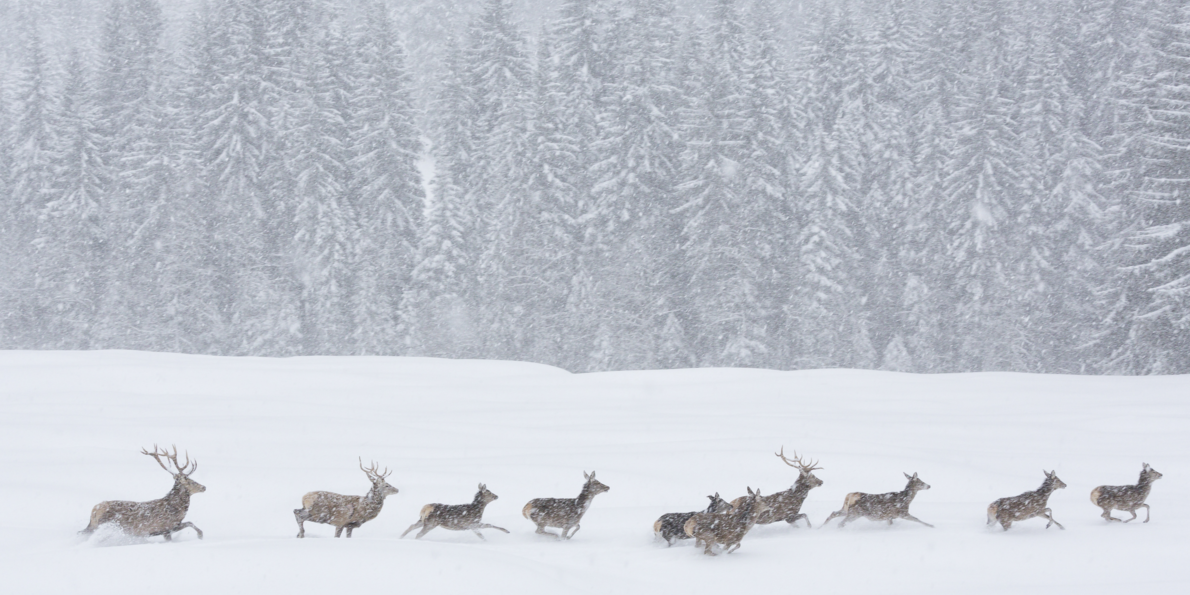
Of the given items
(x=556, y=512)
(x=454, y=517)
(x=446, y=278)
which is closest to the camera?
(x=454, y=517)

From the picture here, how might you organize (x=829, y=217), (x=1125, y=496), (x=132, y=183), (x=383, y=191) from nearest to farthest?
(x=1125, y=496) < (x=829, y=217) < (x=132, y=183) < (x=383, y=191)

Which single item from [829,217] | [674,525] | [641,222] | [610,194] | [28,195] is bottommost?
[674,525]

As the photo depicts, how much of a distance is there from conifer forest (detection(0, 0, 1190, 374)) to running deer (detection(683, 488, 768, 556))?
25.2 meters

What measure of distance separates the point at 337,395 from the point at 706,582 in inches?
416

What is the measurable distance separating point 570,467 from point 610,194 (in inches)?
1014

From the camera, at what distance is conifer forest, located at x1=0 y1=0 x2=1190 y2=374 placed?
33406mm

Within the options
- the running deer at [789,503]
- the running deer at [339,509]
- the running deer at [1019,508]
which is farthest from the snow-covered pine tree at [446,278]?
the running deer at [1019,508]

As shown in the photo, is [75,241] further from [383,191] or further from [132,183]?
[383,191]

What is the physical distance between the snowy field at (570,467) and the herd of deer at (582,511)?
0.16 metres

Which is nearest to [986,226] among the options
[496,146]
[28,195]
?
[496,146]

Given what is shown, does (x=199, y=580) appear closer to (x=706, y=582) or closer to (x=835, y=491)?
(x=706, y=582)

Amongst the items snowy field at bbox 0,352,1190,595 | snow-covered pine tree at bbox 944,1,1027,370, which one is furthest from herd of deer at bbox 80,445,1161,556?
snow-covered pine tree at bbox 944,1,1027,370

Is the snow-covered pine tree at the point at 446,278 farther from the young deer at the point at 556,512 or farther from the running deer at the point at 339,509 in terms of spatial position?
the young deer at the point at 556,512

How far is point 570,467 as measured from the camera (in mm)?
9281
